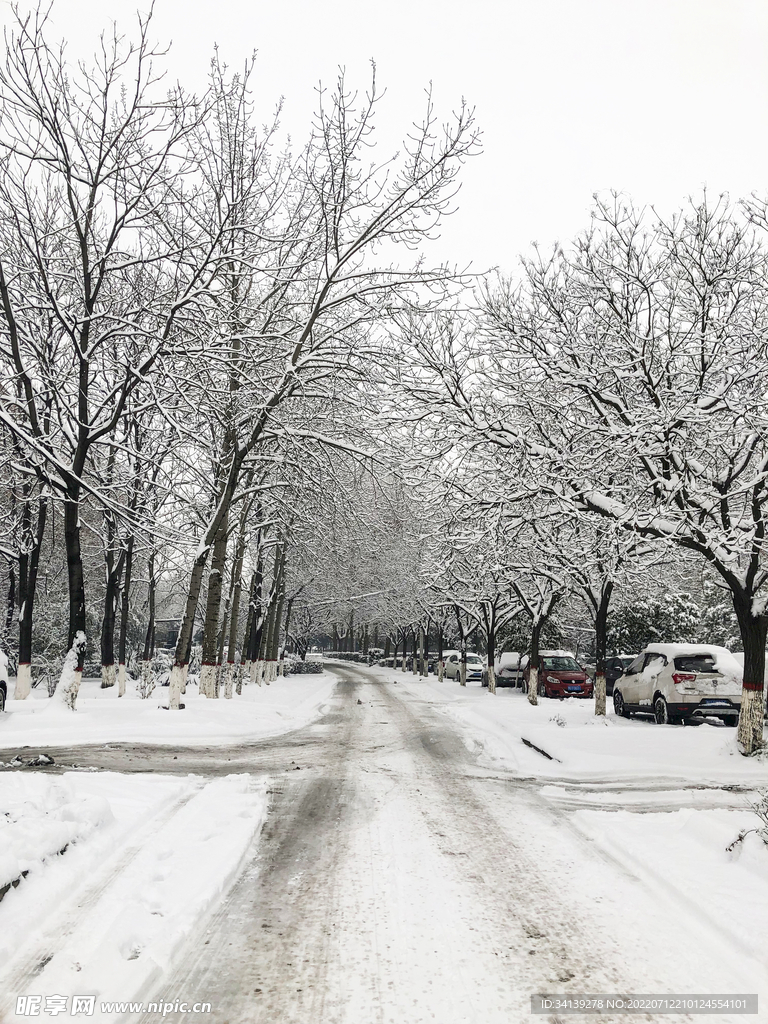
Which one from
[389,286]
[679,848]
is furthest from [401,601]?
[679,848]

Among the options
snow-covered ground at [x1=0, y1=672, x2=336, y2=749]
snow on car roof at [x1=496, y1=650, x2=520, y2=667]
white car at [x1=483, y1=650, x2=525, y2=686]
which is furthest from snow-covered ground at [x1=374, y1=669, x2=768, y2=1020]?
snow on car roof at [x1=496, y1=650, x2=520, y2=667]

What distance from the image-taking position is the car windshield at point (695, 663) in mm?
14852

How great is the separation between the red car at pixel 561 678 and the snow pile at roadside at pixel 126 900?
67.6 feet

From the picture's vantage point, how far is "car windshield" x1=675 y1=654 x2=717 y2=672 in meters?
14.9

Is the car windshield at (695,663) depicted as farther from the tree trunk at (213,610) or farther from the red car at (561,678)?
the red car at (561,678)

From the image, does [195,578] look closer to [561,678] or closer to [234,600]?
[234,600]

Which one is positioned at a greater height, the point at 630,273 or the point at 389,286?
the point at 389,286

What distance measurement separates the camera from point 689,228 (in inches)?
435

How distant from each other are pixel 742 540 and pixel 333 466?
9.10 meters

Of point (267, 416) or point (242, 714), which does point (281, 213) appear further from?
point (242, 714)

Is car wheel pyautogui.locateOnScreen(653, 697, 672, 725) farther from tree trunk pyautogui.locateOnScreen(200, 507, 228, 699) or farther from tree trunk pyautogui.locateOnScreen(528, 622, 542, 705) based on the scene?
tree trunk pyautogui.locateOnScreen(200, 507, 228, 699)

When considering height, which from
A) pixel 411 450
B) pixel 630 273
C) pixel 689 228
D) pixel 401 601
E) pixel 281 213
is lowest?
pixel 401 601

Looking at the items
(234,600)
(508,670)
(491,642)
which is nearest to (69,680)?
(234,600)

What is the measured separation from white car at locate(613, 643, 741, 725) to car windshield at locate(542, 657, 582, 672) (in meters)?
10.8
